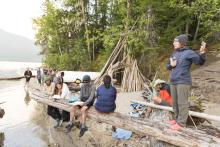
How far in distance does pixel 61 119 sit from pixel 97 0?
26.8m

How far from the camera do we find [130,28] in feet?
82.9

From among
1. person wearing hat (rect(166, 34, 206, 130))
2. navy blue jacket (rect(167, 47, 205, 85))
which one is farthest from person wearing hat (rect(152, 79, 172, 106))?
navy blue jacket (rect(167, 47, 205, 85))

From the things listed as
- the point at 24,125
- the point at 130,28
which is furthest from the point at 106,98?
the point at 130,28

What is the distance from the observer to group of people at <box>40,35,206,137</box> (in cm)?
693

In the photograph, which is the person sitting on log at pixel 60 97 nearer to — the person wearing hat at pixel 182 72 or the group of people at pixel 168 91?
the group of people at pixel 168 91

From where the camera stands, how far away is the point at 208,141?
646 cm

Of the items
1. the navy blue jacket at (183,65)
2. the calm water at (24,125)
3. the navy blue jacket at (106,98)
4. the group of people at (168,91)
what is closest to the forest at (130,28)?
the calm water at (24,125)

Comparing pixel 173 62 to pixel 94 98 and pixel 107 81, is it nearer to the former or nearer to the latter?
pixel 107 81

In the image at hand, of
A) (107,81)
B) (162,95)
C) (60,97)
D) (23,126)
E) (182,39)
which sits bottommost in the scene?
(23,126)

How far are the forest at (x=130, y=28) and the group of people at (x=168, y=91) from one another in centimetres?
886

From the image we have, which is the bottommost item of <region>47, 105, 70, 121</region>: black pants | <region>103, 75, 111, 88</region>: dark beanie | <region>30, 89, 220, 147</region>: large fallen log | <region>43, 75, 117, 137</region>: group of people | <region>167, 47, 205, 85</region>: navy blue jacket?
<region>47, 105, 70, 121</region>: black pants

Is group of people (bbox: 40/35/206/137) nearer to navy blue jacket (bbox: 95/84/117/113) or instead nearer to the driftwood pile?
navy blue jacket (bbox: 95/84/117/113)

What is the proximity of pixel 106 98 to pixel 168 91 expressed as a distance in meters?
1.97

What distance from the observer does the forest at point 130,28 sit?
21.8 meters
